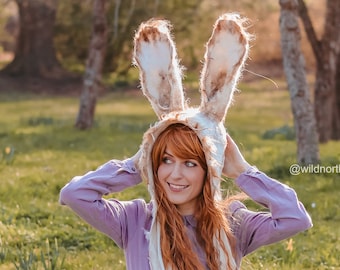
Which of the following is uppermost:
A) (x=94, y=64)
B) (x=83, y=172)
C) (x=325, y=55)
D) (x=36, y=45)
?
(x=325, y=55)

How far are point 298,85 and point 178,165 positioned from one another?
6.07 m

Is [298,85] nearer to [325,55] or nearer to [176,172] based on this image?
[325,55]

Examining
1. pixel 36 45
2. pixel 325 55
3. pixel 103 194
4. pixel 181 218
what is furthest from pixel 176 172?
pixel 36 45

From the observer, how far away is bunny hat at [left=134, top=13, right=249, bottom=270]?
3092mm

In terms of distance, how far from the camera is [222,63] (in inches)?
125

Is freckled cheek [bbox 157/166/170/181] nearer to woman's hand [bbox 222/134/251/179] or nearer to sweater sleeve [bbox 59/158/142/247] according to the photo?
sweater sleeve [bbox 59/158/142/247]

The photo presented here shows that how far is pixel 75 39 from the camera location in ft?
82.8

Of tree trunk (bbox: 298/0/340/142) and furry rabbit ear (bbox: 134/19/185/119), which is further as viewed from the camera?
tree trunk (bbox: 298/0/340/142)

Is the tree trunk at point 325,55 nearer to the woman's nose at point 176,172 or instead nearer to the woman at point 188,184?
the woman at point 188,184

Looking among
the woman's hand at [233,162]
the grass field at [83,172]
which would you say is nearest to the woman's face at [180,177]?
the woman's hand at [233,162]

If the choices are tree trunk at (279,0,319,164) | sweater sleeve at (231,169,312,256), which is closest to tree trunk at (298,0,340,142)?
tree trunk at (279,0,319,164)

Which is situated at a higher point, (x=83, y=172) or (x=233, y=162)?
(x=233, y=162)

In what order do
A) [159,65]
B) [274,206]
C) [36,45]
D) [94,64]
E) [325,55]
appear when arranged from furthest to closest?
1. [36,45]
2. [94,64]
3. [325,55]
4. [159,65]
5. [274,206]

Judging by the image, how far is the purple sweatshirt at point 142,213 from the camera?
3.13 metres
